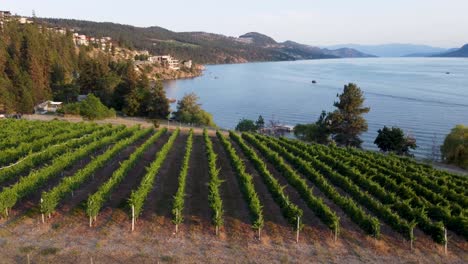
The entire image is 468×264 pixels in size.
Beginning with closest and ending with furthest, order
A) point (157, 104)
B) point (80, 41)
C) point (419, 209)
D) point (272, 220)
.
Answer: point (272, 220) → point (419, 209) → point (157, 104) → point (80, 41)

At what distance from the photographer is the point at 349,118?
51.3m

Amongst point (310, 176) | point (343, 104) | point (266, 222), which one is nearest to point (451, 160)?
point (343, 104)

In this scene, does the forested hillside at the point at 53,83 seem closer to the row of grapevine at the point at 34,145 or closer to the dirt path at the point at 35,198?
the row of grapevine at the point at 34,145

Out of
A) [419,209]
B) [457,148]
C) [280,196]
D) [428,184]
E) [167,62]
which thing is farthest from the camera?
[167,62]

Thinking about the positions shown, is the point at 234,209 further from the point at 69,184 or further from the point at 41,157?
the point at 41,157


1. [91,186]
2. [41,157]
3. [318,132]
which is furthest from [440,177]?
[41,157]

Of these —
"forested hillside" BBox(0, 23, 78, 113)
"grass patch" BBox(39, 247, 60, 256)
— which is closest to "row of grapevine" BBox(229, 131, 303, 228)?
"grass patch" BBox(39, 247, 60, 256)

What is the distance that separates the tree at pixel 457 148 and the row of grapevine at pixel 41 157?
3752 centimetres

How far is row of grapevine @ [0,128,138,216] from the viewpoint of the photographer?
19.6 metres

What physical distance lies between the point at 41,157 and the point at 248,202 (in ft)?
56.2

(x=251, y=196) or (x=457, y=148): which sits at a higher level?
(x=251, y=196)

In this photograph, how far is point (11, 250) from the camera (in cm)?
1661

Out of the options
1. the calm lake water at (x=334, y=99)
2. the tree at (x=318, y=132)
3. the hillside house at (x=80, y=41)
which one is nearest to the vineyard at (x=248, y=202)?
the tree at (x=318, y=132)

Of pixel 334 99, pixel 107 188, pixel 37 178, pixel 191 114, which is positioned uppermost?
pixel 107 188
